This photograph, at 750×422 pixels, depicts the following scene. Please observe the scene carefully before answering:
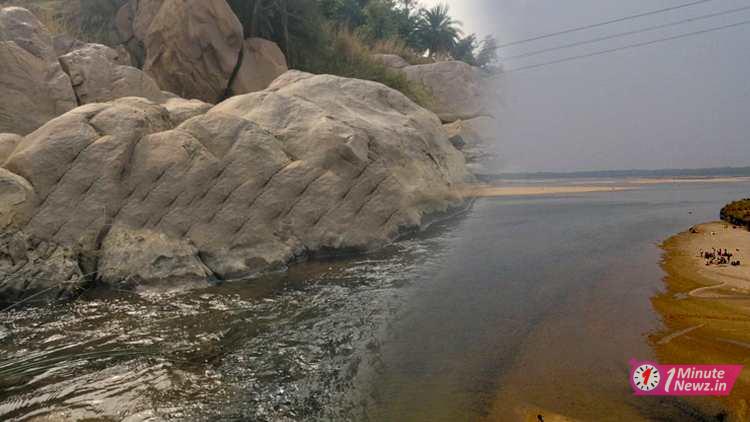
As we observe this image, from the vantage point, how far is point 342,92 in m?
12.6

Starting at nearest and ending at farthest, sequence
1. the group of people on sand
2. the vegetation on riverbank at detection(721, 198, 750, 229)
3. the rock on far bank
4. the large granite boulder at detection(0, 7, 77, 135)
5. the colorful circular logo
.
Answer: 1. the colorful circular logo
2. the group of people on sand
3. the rock on far bank
4. the vegetation on riverbank at detection(721, 198, 750, 229)
5. the large granite boulder at detection(0, 7, 77, 135)

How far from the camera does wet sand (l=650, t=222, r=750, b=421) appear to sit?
11.6ft

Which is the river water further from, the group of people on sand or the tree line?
the tree line

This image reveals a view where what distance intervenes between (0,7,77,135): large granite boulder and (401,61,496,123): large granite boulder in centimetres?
2407

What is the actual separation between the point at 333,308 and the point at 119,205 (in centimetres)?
414

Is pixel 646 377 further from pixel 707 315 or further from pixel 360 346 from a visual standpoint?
pixel 360 346

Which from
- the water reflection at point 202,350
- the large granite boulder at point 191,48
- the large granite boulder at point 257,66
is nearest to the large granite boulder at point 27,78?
the large granite boulder at point 191,48

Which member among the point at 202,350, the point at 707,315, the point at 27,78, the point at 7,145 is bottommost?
the point at 202,350

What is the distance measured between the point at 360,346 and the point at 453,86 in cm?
3318

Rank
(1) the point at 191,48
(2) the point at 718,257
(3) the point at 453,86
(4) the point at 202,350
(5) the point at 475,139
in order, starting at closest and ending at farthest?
(4) the point at 202,350 < (2) the point at 718,257 < (1) the point at 191,48 < (5) the point at 475,139 < (3) the point at 453,86

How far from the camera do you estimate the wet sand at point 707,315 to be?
354 centimetres

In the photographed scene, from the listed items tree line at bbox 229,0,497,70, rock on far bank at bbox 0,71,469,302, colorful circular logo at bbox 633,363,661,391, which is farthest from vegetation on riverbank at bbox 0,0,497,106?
colorful circular logo at bbox 633,363,661,391

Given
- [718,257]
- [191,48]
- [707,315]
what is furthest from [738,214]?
[191,48]

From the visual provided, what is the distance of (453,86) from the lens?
35.2 meters
